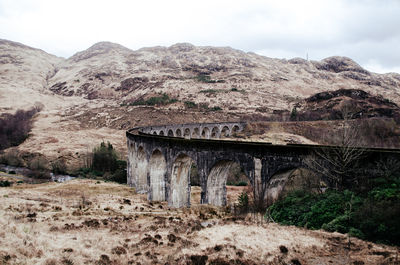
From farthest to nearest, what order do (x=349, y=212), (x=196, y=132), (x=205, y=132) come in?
(x=205, y=132) → (x=196, y=132) → (x=349, y=212)

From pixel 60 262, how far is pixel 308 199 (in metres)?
13.6

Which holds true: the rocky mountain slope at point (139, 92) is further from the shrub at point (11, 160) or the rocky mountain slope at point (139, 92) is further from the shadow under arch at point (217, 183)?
the shadow under arch at point (217, 183)

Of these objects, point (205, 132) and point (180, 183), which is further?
point (205, 132)

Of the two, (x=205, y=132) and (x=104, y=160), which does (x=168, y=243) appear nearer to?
(x=104, y=160)

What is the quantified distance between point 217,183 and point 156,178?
10.9m

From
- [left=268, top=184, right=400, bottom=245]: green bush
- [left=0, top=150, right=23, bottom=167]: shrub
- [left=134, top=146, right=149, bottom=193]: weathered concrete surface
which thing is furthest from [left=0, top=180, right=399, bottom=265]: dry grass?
[left=0, top=150, right=23, bottom=167]: shrub

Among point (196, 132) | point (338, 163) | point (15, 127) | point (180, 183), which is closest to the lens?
point (338, 163)

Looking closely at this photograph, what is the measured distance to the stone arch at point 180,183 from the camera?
27152 mm

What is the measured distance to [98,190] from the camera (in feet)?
128

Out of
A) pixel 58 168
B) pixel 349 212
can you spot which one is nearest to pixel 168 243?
pixel 349 212

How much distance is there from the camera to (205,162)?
22.6 m

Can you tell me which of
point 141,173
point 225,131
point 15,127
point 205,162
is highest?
point 225,131

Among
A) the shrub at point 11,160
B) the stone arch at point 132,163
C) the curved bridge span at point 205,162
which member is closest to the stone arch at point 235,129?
the stone arch at point 132,163

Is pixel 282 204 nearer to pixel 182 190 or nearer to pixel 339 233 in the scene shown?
pixel 339 233
